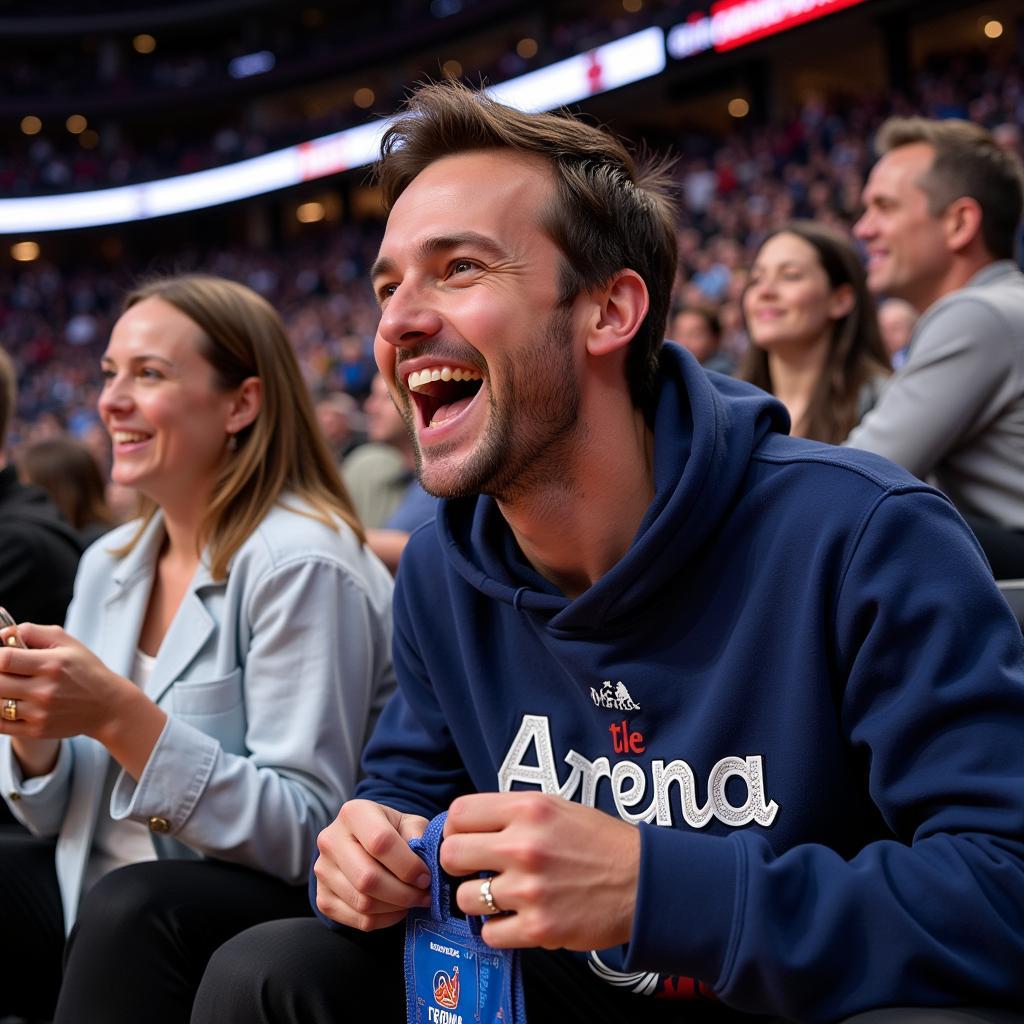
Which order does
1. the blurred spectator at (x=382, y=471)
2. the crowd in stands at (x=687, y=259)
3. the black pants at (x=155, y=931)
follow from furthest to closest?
1. the crowd in stands at (x=687, y=259)
2. the blurred spectator at (x=382, y=471)
3. the black pants at (x=155, y=931)

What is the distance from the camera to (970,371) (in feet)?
7.47

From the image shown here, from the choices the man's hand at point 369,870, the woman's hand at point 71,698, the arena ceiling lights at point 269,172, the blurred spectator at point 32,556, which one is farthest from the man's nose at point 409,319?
the arena ceiling lights at point 269,172

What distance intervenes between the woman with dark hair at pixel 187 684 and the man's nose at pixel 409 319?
0.60 meters

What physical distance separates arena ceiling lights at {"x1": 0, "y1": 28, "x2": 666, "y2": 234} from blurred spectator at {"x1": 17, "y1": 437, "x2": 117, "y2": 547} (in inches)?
552

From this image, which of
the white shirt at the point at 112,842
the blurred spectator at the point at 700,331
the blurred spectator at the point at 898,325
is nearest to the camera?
the white shirt at the point at 112,842

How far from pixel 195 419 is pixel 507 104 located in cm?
86

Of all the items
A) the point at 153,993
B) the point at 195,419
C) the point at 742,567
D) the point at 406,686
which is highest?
the point at 195,419

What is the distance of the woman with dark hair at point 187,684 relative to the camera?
160 cm

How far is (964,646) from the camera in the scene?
42.6 inches

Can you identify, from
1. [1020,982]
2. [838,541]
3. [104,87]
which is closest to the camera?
[1020,982]

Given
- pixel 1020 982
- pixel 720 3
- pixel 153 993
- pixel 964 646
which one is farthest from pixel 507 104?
pixel 720 3

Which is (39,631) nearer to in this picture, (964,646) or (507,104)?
(507,104)

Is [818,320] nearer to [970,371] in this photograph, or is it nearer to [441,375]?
[970,371]

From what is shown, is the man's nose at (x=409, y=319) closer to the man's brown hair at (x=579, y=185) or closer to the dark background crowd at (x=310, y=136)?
the man's brown hair at (x=579, y=185)
